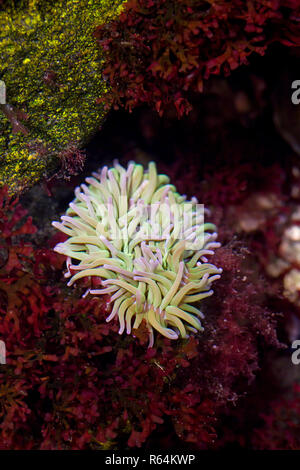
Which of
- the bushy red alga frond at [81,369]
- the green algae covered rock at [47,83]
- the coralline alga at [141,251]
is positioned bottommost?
the bushy red alga frond at [81,369]

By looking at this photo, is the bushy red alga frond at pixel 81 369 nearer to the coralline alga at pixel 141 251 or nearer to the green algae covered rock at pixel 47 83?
the coralline alga at pixel 141 251

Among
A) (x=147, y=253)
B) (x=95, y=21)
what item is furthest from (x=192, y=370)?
(x=95, y=21)

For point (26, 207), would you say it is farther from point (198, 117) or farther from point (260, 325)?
point (260, 325)

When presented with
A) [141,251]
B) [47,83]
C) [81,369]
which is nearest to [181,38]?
[47,83]

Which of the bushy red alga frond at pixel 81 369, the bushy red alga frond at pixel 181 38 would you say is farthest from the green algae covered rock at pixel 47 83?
the bushy red alga frond at pixel 81 369

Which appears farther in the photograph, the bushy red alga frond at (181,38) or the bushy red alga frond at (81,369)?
the bushy red alga frond at (81,369)

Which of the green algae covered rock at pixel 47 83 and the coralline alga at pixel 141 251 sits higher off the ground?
the green algae covered rock at pixel 47 83
